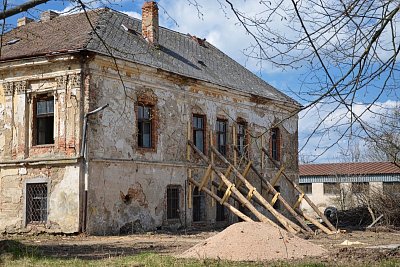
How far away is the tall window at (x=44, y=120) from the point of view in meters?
18.8

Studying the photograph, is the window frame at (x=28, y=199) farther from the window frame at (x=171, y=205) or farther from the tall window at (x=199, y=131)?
the tall window at (x=199, y=131)

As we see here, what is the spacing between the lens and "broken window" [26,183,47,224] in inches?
722

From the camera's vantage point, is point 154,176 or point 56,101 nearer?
point 56,101

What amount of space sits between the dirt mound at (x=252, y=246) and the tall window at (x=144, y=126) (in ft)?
26.2

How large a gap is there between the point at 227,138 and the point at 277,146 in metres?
4.30

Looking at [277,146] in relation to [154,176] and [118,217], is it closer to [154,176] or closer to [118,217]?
[154,176]

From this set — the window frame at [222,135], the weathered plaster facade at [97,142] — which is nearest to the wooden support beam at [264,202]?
the weathered plaster facade at [97,142]

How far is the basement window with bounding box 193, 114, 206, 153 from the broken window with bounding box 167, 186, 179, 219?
2.34 meters

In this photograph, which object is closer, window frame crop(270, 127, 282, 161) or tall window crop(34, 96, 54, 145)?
tall window crop(34, 96, 54, 145)

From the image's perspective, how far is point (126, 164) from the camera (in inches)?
747

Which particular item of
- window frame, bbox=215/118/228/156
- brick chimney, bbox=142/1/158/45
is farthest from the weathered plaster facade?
window frame, bbox=215/118/228/156

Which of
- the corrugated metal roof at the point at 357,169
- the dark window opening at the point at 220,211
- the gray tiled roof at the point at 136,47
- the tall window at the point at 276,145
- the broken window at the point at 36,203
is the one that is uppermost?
the gray tiled roof at the point at 136,47

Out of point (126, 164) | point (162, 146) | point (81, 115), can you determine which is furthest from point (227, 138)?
point (81, 115)

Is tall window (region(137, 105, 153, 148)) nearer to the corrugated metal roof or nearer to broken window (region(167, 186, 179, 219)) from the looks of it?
broken window (region(167, 186, 179, 219))
